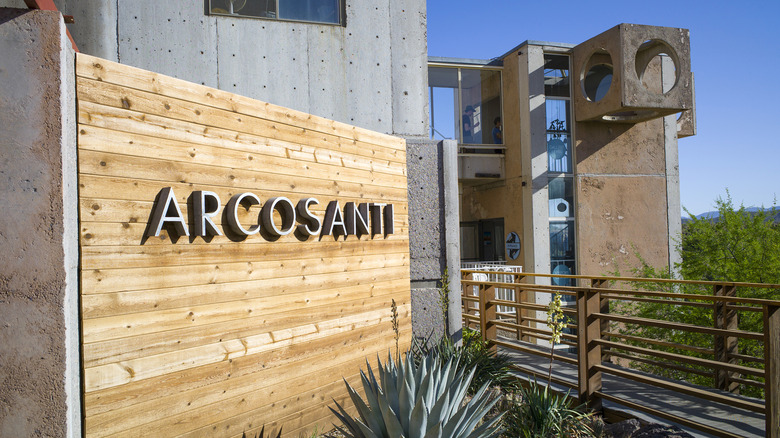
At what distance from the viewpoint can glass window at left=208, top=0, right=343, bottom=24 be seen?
6.93 m

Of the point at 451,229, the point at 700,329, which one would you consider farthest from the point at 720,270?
the point at 451,229

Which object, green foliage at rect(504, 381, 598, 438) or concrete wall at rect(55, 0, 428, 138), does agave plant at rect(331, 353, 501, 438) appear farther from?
concrete wall at rect(55, 0, 428, 138)

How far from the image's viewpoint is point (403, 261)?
23.1 feet

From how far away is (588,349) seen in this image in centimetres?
655

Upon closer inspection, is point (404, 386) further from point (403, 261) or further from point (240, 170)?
point (403, 261)

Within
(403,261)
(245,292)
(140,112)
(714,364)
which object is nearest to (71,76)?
(140,112)

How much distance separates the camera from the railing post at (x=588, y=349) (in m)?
6.46

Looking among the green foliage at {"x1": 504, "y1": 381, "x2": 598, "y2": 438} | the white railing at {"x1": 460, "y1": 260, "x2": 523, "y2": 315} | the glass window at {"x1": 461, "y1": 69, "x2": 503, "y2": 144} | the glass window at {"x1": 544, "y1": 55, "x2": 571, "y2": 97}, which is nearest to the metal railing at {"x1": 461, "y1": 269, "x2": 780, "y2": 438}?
the green foliage at {"x1": 504, "y1": 381, "x2": 598, "y2": 438}

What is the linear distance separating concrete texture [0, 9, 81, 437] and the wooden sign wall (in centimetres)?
26

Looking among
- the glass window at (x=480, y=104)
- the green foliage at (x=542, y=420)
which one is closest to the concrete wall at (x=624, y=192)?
the glass window at (x=480, y=104)

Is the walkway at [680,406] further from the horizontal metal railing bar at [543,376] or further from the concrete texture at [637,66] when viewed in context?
the concrete texture at [637,66]

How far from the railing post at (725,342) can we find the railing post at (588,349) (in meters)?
1.60

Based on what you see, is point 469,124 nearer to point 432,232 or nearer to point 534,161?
point 534,161

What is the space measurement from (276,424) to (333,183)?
2.36 meters
